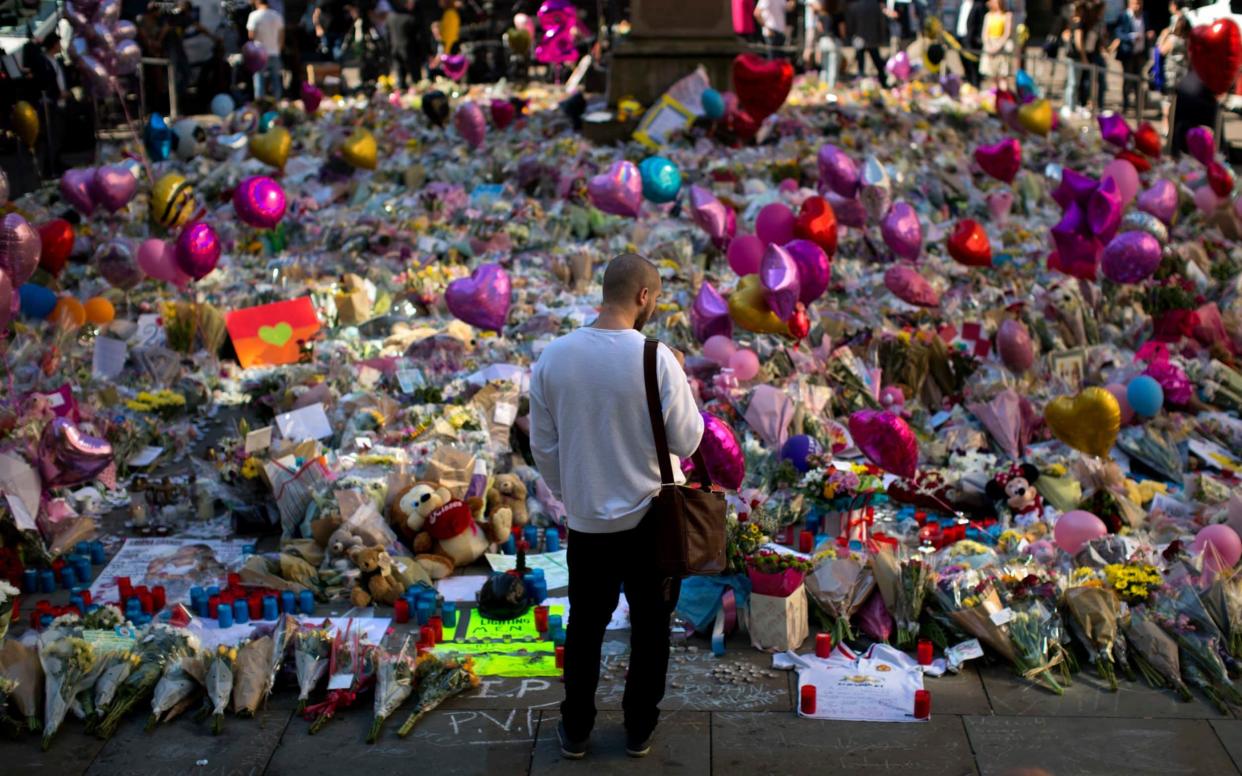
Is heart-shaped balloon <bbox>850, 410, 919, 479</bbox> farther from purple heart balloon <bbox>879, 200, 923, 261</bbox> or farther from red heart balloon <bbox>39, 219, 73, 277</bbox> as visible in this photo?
red heart balloon <bbox>39, 219, 73, 277</bbox>

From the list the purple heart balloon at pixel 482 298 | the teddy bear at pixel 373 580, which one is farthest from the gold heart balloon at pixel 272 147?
the teddy bear at pixel 373 580

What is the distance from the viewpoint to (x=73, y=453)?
6.50m

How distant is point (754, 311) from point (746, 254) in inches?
45.0

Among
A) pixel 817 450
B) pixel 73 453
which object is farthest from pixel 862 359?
pixel 73 453

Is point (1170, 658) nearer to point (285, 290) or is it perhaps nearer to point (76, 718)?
point (76, 718)

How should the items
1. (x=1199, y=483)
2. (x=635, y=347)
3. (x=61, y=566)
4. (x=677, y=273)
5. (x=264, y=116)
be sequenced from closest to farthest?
(x=635, y=347)
(x=61, y=566)
(x=1199, y=483)
(x=677, y=273)
(x=264, y=116)

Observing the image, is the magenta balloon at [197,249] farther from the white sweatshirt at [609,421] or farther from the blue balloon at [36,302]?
the white sweatshirt at [609,421]

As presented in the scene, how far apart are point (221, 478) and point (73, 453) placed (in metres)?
0.95

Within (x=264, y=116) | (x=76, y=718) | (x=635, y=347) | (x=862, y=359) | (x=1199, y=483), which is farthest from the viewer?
(x=264, y=116)

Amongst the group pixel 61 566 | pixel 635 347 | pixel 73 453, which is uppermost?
pixel 635 347

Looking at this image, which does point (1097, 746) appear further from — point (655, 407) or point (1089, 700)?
point (655, 407)

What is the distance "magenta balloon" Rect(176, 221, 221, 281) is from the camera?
31.4ft

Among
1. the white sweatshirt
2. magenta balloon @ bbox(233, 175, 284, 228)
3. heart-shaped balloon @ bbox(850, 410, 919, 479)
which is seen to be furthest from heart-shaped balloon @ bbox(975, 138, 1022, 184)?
the white sweatshirt

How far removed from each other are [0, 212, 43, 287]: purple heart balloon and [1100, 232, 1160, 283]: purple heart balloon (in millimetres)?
6153
